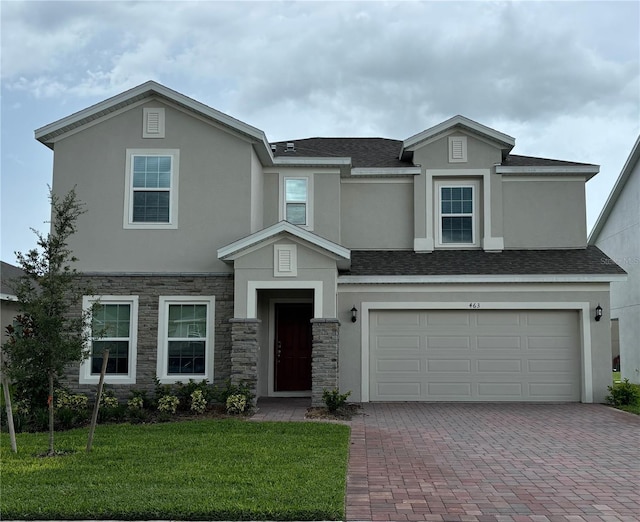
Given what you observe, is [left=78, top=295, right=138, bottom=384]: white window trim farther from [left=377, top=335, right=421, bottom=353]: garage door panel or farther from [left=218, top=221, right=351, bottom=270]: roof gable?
[left=377, top=335, right=421, bottom=353]: garage door panel

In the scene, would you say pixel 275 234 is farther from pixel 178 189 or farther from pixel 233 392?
pixel 233 392

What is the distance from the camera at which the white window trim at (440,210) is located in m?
16.6

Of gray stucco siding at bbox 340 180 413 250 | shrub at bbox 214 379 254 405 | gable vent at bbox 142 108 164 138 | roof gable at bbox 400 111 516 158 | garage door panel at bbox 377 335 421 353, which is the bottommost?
shrub at bbox 214 379 254 405

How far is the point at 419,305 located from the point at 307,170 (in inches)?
174

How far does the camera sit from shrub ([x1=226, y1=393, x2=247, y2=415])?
12578mm

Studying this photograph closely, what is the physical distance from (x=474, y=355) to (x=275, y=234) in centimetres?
570

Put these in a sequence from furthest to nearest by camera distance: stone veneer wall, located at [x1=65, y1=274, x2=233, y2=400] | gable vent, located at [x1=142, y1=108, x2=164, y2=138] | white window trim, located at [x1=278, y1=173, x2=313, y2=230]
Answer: white window trim, located at [x1=278, y1=173, x2=313, y2=230], gable vent, located at [x1=142, y1=108, x2=164, y2=138], stone veneer wall, located at [x1=65, y1=274, x2=233, y2=400]

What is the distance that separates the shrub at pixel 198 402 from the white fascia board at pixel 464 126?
8.40 meters

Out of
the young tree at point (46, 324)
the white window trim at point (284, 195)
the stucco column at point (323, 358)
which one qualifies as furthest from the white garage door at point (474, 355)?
the young tree at point (46, 324)

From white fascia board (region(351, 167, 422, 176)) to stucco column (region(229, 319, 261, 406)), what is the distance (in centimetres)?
546

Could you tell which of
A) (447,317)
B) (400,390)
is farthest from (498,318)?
(400,390)

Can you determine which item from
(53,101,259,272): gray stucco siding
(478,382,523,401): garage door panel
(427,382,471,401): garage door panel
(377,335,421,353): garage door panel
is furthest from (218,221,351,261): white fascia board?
(478,382,523,401): garage door panel

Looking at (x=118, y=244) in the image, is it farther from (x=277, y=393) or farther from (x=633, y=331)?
(x=633, y=331)

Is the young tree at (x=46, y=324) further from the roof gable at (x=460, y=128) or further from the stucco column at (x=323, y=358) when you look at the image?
the roof gable at (x=460, y=128)
